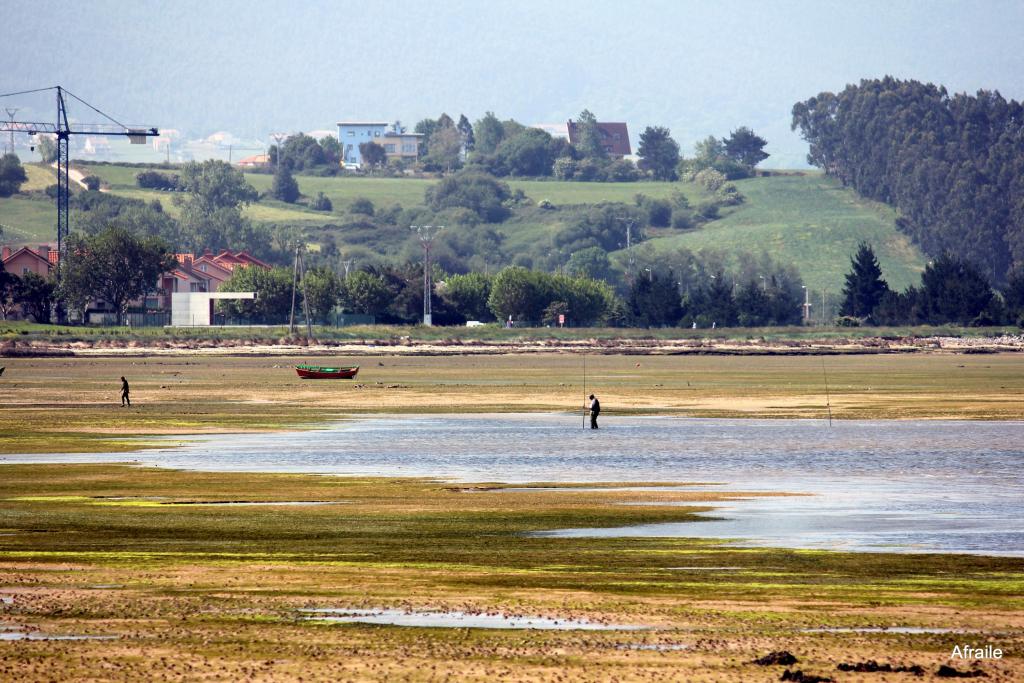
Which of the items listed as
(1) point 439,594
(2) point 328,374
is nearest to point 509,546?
(1) point 439,594

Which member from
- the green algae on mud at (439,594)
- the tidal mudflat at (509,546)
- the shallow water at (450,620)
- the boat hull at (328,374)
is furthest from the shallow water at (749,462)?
the boat hull at (328,374)

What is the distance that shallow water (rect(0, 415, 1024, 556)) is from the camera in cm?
3108

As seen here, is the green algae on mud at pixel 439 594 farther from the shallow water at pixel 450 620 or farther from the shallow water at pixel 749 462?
the shallow water at pixel 749 462

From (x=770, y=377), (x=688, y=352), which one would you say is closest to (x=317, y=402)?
(x=770, y=377)

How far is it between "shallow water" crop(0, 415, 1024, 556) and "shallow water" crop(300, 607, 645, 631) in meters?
8.47

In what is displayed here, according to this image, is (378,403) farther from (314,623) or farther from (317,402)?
(314,623)

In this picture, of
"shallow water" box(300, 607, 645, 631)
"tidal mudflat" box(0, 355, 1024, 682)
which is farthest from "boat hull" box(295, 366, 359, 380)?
"shallow water" box(300, 607, 645, 631)

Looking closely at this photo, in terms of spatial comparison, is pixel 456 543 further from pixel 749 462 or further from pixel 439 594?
pixel 749 462

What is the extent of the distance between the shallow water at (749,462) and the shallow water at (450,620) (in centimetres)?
847

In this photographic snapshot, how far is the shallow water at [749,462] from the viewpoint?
102ft

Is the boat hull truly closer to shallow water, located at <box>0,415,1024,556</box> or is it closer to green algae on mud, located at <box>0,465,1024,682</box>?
shallow water, located at <box>0,415,1024,556</box>

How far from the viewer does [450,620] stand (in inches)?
843

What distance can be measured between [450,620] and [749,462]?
26949mm

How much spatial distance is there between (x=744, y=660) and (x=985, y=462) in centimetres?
2939
